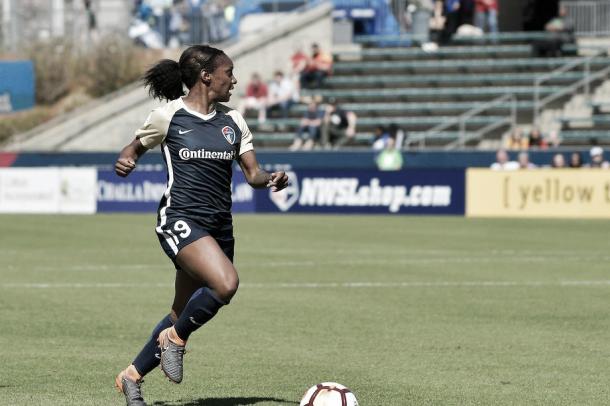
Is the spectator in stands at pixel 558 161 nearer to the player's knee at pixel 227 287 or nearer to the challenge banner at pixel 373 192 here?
the challenge banner at pixel 373 192

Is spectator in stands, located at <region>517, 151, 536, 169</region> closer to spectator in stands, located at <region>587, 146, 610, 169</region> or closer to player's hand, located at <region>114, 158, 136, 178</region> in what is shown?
spectator in stands, located at <region>587, 146, 610, 169</region>

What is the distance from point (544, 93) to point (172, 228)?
31.7 m

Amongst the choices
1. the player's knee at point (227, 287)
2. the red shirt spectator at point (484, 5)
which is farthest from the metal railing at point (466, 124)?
the player's knee at point (227, 287)

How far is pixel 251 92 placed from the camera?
132ft

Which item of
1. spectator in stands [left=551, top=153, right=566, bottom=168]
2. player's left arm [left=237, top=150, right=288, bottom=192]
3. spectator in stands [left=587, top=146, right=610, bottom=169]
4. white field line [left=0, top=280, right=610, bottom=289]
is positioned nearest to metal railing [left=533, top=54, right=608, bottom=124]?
spectator in stands [left=587, top=146, right=610, bottom=169]

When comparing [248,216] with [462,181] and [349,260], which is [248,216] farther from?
[349,260]

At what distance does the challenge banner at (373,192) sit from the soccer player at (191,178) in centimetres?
2447

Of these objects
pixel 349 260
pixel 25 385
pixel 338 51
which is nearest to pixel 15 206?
pixel 338 51

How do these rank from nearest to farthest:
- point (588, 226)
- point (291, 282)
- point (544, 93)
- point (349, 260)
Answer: point (291, 282), point (349, 260), point (588, 226), point (544, 93)

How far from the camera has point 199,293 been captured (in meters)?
8.00

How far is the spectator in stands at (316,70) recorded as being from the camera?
40.2m

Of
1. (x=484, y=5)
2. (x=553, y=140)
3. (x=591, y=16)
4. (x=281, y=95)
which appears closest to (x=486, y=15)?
(x=484, y=5)

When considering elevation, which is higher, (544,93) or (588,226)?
(544,93)

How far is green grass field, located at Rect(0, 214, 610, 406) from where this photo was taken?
29.7 feet
